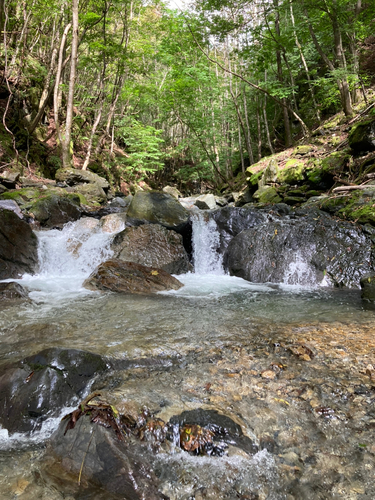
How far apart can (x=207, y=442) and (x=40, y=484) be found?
945mm

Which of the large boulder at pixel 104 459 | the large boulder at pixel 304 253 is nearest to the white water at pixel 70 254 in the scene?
Result: the large boulder at pixel 304 253

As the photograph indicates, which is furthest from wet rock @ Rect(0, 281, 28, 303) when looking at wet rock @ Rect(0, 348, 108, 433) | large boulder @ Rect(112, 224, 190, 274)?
wet rock @ Rect(0, 348, 108, 433)

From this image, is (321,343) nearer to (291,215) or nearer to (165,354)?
(165,354)

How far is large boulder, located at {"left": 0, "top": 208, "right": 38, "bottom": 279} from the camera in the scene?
7.25 meters

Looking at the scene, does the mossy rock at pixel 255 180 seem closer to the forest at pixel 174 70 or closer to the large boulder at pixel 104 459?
the forest at pixel 174 70

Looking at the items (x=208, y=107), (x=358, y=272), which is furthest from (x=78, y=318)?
(x=208, y=107)

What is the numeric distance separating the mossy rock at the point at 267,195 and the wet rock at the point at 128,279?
6958 millimetres

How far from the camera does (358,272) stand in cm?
694

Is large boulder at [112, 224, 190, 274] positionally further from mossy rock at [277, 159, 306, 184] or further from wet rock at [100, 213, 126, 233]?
mossy rock at [277, 159, 306, 184]

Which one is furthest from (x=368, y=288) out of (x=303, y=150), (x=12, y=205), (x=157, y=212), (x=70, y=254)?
(x=303, y=150)

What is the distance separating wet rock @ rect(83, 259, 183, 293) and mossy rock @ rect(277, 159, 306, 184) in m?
7.95

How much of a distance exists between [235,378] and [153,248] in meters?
5.96

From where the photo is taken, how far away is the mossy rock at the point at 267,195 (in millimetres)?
12142

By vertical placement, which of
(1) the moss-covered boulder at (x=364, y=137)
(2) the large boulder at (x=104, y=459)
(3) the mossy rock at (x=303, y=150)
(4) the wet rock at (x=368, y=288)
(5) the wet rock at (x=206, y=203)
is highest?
(3) the mossy rock at (x=303, y=150)
